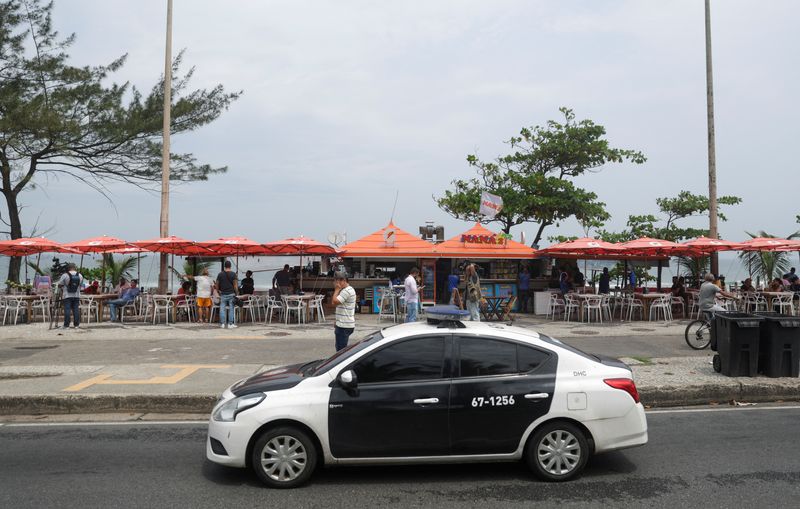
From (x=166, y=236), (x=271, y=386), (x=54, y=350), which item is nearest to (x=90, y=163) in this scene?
(x=166, y=236)

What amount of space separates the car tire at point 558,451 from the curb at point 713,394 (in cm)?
349

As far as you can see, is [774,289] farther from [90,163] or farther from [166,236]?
[90,163]

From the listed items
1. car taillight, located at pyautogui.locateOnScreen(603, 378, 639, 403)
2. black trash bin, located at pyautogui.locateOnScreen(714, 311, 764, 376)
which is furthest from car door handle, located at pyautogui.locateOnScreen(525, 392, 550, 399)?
black trash bin, located at pyautogui.locateOnScreen(714, 311, 764, 376)

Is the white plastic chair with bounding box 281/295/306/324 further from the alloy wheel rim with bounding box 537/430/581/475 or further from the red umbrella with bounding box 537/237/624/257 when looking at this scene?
the alloy wheel rim with bounding box 537/430/581/475

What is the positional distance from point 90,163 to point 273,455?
22196mm

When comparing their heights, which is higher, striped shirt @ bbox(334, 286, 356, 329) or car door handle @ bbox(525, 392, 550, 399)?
striped shirt @ bbox(334, 286, 356, 329)

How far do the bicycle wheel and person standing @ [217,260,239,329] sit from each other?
11.2 m

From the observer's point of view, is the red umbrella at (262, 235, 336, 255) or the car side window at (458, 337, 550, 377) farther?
the red umbrella at (262, 235, 336, 255)

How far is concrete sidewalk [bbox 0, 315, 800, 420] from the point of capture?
8.21 meters

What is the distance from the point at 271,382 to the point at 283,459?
2.40 feet

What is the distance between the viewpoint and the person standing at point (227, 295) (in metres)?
16.3

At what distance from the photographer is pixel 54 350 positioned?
1265cm

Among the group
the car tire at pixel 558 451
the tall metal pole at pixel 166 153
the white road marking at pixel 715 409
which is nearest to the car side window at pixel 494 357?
the car tire at pixel 558 451

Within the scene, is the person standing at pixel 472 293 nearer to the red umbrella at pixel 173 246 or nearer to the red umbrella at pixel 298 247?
the red umbrella at pixel 298 247
